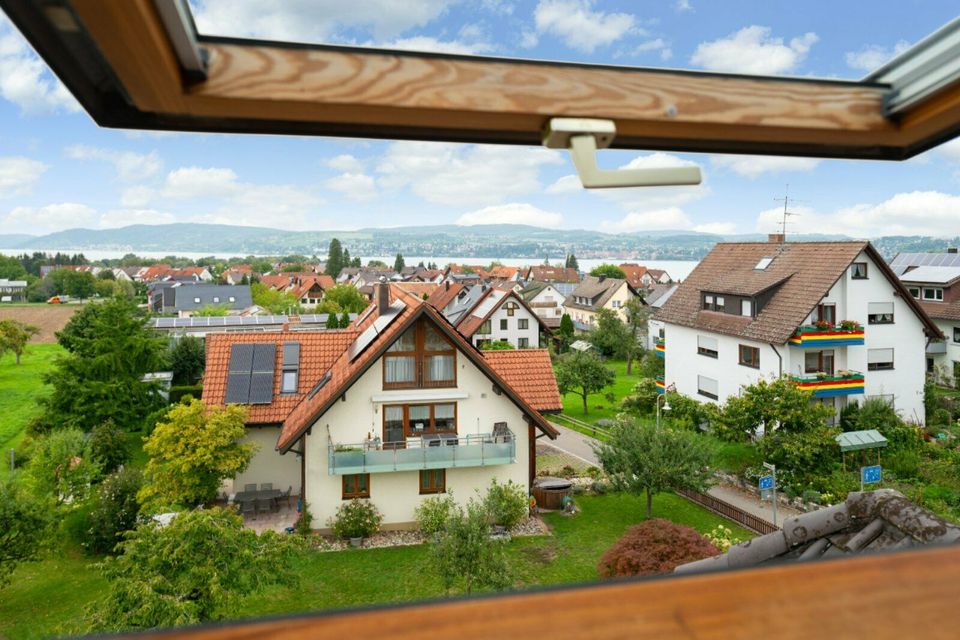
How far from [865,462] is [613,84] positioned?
19604 mm

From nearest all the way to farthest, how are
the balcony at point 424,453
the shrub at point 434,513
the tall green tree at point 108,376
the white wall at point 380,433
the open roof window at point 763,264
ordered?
the shrub at point 434,513
the balcony at point 424,453
the white wall at point 380,433
the tall green tree at point 108,376
the open roof window at point 763,264

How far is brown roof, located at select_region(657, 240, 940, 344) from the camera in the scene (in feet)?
66.9

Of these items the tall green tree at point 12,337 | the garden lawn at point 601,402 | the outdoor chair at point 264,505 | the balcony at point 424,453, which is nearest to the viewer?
the balcony at point 424,453

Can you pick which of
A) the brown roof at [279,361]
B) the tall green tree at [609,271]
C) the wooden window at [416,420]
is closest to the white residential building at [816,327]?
the wooden window at [416,420]

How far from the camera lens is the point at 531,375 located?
17.8 metres

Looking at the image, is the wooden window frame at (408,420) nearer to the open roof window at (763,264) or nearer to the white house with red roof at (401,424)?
the white house with red roof at (401,424)

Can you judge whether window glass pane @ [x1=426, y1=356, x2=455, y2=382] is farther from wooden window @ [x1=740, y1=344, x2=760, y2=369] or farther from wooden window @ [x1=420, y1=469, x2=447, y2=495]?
wooden window @ [x1=740, y1=344, x2=760, y2=369]

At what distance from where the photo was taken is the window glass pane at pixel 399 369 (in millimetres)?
15109

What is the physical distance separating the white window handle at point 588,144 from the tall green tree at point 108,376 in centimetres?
2244

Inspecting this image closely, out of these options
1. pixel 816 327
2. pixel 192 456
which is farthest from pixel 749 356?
pixel 192 456

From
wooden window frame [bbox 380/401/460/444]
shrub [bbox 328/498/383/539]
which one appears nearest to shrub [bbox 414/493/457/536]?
shrub [bbox 328/498/383/539]

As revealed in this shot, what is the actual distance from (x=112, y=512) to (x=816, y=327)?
1941 centimetres

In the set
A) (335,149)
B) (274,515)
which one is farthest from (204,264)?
(335,149)

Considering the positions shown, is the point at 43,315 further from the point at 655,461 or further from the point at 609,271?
the point at 655,461
